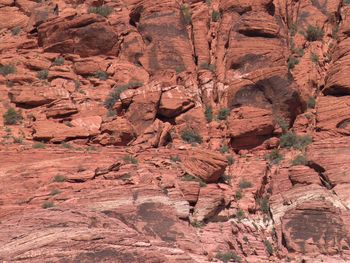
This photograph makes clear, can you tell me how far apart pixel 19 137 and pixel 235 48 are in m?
15.4

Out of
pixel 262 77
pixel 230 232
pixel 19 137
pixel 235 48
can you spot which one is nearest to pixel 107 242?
pixel 230 232

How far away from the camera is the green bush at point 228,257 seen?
84.7 feet

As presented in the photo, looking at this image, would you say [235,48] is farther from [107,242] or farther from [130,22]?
[107,242]

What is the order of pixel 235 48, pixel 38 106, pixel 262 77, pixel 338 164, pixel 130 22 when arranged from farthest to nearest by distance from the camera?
1. pixel 130 22
2. pixel 235 48
3. pixel 262 77
4. pixel 38 106
5. pixel 338 164

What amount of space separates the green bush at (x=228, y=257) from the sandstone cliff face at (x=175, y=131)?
163mm

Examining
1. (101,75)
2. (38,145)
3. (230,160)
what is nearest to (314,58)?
(230,160)

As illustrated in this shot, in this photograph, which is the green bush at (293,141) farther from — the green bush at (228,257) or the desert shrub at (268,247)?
the green bush at (228,257)

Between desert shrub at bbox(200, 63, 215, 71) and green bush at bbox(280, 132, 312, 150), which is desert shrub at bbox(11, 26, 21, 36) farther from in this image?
green bush at bbox(280, 132, 312, 150)

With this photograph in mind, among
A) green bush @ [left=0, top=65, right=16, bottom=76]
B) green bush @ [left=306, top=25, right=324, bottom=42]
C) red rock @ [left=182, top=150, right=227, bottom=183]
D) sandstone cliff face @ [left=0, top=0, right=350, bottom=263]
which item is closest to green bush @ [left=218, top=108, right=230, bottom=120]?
sandstone cliff face @ [left=0, top=0, right=350, bottom=263]

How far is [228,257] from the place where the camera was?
1032 inches

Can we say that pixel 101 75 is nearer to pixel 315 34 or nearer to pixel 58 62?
pixel 58 62

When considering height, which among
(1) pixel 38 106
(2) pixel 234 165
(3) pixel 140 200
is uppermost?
(3) pixel 140 200

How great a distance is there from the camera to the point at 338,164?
32.2 metres

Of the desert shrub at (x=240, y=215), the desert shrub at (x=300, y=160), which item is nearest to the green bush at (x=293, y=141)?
the desert shrub at (x=300, y=160)
